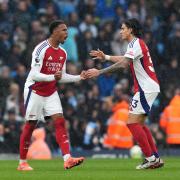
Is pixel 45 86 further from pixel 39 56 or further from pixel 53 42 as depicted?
pixel 53 42

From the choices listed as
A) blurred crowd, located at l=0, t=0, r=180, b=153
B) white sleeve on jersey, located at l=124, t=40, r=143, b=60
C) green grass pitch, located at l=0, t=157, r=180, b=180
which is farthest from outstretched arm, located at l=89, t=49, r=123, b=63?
blurred crowd, located at l=0, t=0, r=180, b=153

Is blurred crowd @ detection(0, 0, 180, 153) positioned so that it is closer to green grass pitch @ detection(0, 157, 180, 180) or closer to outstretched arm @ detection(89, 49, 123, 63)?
green grass pitch @ detection(0, 157, 180, 180)

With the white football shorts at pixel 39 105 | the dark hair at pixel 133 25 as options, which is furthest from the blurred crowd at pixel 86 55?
the dark hair at pixel 133 25

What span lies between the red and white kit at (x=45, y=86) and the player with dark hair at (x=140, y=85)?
52 cm

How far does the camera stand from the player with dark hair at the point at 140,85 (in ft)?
47.8

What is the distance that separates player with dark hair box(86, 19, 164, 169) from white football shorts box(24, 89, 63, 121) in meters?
0.70

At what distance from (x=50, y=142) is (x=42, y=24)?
13.1 feet

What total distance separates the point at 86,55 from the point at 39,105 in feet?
33.9

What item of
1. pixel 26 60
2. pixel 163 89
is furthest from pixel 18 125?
pixel 163 89

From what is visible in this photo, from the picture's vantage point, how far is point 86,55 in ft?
82.1

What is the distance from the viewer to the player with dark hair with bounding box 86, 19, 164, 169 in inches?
573

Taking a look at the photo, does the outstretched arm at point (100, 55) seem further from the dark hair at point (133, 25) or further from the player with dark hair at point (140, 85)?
the dark hair at point (133, 25)

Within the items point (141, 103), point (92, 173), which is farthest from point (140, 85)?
point (92, 173)

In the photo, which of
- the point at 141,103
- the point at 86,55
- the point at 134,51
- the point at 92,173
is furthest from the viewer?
the point at 86,55
